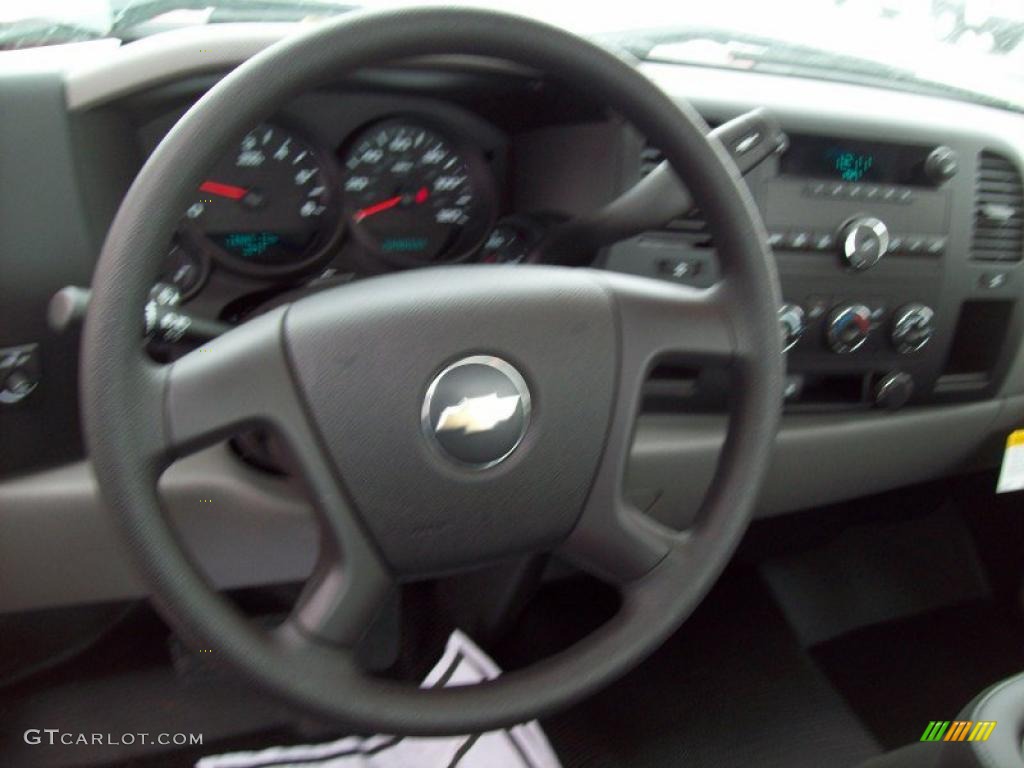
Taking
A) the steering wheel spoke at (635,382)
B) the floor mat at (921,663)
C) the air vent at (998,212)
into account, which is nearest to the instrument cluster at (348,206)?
the steering wheel spoke at (635,382)

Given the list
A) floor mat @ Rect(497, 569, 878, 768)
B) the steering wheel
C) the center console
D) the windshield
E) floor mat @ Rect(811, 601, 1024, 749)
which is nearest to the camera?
the steering wheel

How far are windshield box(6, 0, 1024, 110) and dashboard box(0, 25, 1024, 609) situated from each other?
0.20 ft

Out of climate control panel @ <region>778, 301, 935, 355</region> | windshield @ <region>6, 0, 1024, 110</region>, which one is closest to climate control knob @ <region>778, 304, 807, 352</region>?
climate control panel @ <region>778, 301, 935, 355</region>

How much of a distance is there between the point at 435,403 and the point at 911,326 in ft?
2.36

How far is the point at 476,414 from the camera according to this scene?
662mm

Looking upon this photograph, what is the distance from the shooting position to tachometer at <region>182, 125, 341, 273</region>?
942mm

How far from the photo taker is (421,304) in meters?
0.66

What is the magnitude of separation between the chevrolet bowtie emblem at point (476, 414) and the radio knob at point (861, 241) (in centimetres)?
56

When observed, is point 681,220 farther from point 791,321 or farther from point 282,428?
point 282,428

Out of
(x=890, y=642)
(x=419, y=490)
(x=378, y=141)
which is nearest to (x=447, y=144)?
(x=378, y=141)

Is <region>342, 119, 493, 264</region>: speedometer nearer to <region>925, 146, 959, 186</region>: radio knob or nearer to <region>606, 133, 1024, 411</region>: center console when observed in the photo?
<region>606, 133, 1024, 411</region>: center console

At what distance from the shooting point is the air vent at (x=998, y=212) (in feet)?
3.86

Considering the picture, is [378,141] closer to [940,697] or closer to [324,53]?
[324,53]

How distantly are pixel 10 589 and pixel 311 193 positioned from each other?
0.48 metres
